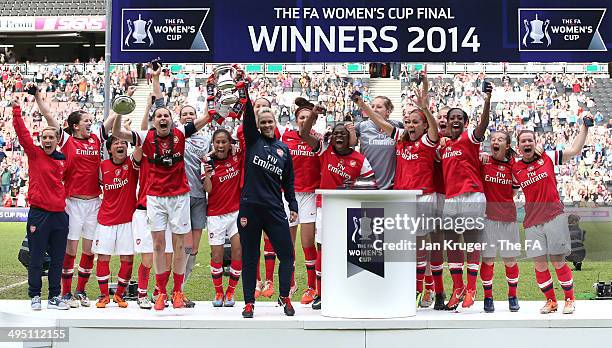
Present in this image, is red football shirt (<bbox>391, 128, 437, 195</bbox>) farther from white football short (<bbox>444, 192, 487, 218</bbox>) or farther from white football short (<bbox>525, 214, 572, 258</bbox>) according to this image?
white football short (<bbox>525, 214, 572, 258</bbox>)

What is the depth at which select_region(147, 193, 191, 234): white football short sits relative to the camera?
7.15 meters

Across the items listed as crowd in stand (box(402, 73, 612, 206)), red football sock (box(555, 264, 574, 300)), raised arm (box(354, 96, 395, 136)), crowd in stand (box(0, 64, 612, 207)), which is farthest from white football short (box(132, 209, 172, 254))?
crowd in stand (box(402, 73, 612, 206))

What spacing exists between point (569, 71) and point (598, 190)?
271 inches

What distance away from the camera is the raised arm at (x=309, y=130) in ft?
24.6

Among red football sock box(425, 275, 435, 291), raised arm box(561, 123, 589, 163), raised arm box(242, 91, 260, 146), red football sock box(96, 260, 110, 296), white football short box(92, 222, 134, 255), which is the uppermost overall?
raised arm box(242, 91, 260, 146)

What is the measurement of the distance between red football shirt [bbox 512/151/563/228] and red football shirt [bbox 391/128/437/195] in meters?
0.75

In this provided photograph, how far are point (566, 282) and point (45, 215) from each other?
4.52 m

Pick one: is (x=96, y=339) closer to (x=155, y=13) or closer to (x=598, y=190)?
(x=155, y=13)

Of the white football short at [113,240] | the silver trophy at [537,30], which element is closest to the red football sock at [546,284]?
the silver trophy at [537,30]

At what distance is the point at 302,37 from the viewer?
27.4 ft

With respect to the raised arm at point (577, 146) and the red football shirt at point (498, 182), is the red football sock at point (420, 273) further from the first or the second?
the raised arm at point (577, 146)

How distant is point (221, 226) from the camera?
7.62 meters

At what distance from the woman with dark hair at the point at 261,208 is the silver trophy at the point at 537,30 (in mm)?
3087

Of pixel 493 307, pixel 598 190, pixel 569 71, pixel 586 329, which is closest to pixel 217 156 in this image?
pixel 493 307
